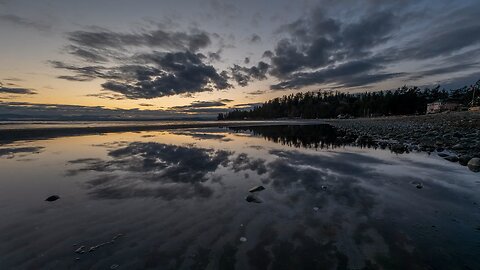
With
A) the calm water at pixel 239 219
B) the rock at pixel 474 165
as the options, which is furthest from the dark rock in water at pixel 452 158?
the calm water at pixel 239 219

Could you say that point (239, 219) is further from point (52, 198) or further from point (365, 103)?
point (365, 103)

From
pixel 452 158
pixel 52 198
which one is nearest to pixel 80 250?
pixel 52 198

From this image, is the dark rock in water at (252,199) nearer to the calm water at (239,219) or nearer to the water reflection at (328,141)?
the calm water at (239,219)

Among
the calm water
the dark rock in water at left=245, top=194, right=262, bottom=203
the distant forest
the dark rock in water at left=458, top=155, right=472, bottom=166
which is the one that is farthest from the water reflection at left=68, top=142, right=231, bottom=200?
the distant forest

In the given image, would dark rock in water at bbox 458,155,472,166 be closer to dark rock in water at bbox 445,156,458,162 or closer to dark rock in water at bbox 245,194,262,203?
dark rock in water at bbox 445,156,458,162

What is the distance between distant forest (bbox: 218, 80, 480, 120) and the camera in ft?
344

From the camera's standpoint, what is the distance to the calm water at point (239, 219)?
141 inches

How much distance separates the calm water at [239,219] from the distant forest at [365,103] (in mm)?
95420

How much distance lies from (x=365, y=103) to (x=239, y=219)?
5365 inches

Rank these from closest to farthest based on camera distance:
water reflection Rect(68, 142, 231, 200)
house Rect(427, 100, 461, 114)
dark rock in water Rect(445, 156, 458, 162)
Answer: water reflection Rect(68, 142, 231, 200)
dark rock in water Rect(445, 156, 458, 162)
house Rect(427, 100, 461, 114)

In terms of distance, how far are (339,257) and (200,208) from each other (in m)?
3.18

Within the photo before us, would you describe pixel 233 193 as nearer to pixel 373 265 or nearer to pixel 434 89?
pixel 373 265

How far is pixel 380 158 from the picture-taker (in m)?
12.2

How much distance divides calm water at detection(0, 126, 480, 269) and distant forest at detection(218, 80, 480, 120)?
95420mm
